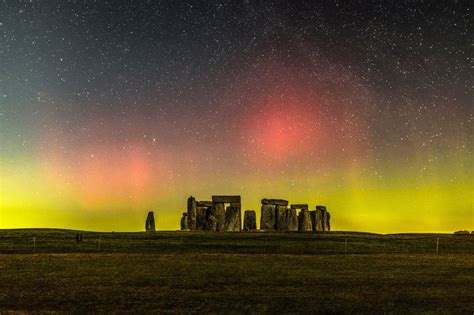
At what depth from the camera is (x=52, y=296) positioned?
54.3 ft

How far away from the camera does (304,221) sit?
5044 cm

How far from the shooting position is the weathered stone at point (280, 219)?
161 feet

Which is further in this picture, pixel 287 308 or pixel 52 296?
pixel 52 296

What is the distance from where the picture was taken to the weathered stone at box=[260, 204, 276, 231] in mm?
49031

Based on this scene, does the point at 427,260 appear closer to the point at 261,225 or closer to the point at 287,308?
the point at 287,308

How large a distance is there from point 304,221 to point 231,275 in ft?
96.5

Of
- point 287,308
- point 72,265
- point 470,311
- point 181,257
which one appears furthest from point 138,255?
point 470,311

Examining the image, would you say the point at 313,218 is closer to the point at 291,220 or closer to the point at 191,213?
the point at 291,220

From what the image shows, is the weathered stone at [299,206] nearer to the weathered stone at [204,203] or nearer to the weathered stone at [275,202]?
the weathered stone at [275,202]

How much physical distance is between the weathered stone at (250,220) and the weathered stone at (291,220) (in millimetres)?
2691

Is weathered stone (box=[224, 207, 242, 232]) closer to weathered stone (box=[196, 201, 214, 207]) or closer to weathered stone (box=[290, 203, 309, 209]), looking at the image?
weathered stone (box=[196, 201, 214, 207])

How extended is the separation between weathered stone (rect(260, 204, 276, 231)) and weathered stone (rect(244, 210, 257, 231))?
0.79 meters

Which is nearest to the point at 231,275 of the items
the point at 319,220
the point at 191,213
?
the point at 191,213

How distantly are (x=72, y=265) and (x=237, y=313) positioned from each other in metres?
13.2
